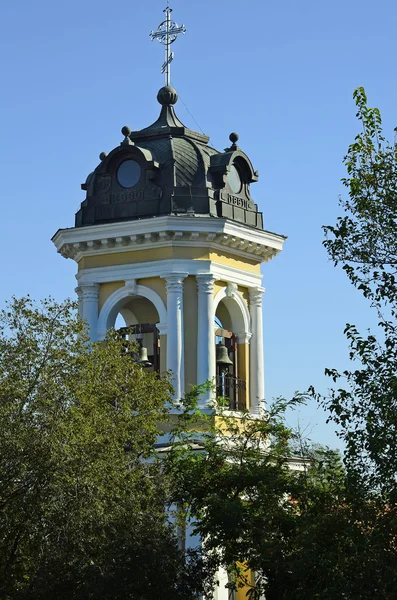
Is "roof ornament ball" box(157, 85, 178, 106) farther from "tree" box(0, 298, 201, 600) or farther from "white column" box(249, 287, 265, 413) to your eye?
"tree" box(0, 298, 201, 600)

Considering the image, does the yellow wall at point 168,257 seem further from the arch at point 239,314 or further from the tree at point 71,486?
the tree at point 71,486

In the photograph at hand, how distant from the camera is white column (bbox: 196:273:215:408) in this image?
3112cm

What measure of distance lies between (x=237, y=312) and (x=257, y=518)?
384 inches

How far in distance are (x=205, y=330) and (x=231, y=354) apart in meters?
1.83

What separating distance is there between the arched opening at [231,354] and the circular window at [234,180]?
2.36m

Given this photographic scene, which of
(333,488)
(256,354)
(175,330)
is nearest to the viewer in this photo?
(333,488)

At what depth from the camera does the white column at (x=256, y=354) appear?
32531 mm

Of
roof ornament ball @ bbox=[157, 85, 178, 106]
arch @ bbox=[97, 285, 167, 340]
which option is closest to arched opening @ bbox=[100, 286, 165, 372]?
arch @ bbox=[97, 285, 167, 340]

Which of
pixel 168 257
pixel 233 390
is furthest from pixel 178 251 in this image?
pixel 233 390

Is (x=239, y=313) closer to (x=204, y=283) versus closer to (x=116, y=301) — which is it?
(x=204, y=283)

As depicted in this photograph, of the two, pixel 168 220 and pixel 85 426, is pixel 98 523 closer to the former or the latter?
pixel 85 426

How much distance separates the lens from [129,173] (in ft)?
106

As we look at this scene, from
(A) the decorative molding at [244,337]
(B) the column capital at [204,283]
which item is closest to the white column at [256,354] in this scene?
(A) the decorative molding at [244,337]

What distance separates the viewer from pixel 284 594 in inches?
906
